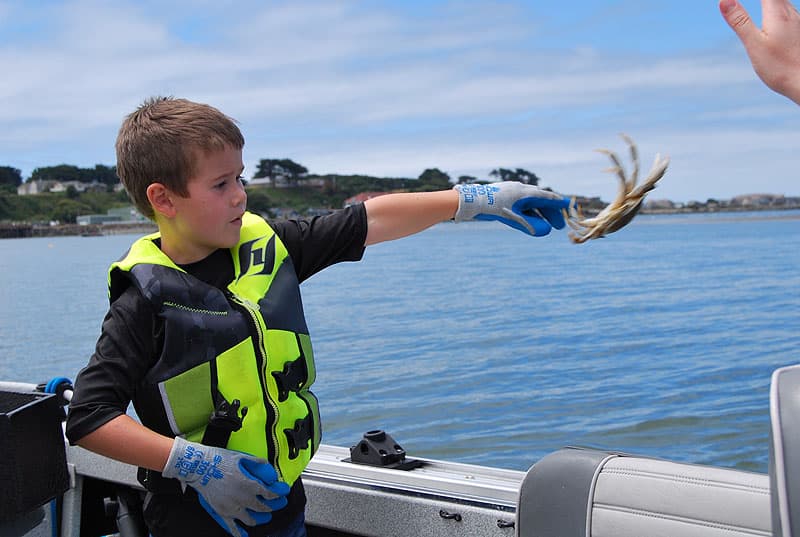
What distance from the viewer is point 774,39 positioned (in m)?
1.28

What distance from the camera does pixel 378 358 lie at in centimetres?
1366

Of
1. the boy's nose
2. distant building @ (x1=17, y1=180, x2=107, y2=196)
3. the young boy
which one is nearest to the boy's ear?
the young boy

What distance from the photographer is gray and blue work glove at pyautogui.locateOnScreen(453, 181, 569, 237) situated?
2.20 meters

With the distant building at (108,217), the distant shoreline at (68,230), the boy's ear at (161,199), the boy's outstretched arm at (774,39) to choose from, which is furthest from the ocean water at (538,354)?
the distant shoreline at (68,230)

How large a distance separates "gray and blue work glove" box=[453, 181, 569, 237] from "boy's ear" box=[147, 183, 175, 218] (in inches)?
27.2

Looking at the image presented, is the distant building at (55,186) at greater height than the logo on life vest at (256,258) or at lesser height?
greater

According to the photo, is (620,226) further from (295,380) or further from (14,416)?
(14,416)

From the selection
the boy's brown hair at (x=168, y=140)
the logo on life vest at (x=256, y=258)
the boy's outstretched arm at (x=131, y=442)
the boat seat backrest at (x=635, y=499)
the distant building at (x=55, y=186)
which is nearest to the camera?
the boat seat backrest at (x=635, y=499)

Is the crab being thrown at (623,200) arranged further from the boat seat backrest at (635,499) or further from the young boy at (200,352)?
the boat seat backrest at (635,499)

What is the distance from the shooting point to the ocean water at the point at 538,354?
8.53 m

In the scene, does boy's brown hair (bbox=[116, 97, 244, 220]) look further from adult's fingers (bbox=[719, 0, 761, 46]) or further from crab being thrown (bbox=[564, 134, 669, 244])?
adult's fingers (bbox=[719, 0, 761, 46])

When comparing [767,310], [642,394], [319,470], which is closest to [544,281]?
[767,310]

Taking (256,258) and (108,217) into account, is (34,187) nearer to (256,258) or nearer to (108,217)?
(108,217)

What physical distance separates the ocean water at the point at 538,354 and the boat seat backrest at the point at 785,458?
20.4 ft
